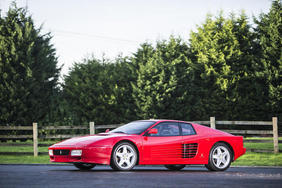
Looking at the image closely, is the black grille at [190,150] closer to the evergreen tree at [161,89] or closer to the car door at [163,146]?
the car door at [163,146]

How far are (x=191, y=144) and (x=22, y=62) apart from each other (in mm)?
16640

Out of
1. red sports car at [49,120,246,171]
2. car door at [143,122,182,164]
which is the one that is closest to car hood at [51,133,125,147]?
red sports car at [49,120,246,171]

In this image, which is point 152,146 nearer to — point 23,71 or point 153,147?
point 153,147

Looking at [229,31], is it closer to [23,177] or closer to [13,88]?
[13,88]

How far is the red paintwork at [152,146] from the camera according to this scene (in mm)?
10008

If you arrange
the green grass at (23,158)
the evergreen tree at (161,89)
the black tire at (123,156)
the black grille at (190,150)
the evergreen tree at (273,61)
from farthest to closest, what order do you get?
the evergreen tree at (273,61) < the evergreen tree at (161,89) < the green grass at (23,158) < the black grille at (190,150) < the black tire at (123,156)

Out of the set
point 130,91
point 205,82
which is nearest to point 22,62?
point 130,91

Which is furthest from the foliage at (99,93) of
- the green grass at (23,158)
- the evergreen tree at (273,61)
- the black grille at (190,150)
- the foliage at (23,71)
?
the black grille at (190,150)

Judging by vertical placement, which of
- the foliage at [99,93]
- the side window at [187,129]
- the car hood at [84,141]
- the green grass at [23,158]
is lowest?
the green grass at [23,158]

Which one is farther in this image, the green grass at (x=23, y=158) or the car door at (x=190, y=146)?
the green grass at (x=23, y=158)

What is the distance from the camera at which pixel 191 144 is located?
1114cm

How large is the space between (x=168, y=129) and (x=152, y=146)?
84cm

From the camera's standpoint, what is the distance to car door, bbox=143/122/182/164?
34.8 feet

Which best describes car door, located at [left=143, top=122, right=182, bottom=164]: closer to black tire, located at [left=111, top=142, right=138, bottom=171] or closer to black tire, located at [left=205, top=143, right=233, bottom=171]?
black tire, located at [left=111, top=142, right=138, bottom=171]
